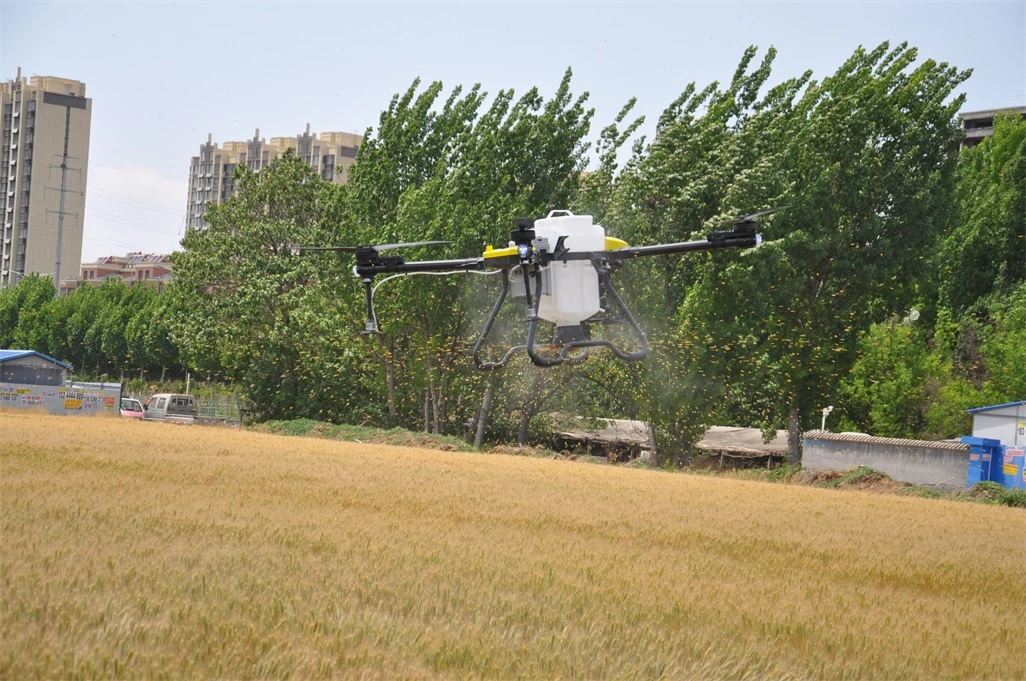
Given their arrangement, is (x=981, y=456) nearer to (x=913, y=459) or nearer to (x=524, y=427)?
(x=913, y=459)

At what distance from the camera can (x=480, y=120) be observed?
159 ft

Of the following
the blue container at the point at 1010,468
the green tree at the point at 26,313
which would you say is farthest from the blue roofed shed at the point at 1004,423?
the green tree at the point at 26,313

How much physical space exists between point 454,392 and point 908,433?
2701 cm

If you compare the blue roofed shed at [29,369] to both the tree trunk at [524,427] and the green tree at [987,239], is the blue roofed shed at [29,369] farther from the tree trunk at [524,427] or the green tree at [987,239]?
the green tree at [987,239]

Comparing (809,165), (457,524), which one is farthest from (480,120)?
(457,524)

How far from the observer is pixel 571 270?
14047mm

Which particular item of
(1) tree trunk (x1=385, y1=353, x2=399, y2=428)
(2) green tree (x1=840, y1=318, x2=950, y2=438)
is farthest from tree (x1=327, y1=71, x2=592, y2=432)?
(2) green tree (x1=840, y1=318, x2=950, y2=438)

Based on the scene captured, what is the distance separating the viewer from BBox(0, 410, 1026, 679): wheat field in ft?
34.9

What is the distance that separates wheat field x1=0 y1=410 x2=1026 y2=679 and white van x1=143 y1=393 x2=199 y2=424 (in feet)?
140

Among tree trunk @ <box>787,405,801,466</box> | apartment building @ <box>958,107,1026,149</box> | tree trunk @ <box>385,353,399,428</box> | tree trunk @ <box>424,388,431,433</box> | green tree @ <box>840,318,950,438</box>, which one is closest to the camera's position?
tree trunk @ <box>787,405,801,466</box>

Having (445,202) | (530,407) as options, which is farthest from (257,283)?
(445,202)

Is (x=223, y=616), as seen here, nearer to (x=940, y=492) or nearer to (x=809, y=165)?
(x=940, y=492)

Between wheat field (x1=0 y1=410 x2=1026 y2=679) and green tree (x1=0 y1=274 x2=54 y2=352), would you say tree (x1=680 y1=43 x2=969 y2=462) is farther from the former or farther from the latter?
green tree (x1=0 y1=274 x2=54 y2=352)

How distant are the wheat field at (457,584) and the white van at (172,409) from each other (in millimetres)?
42634
